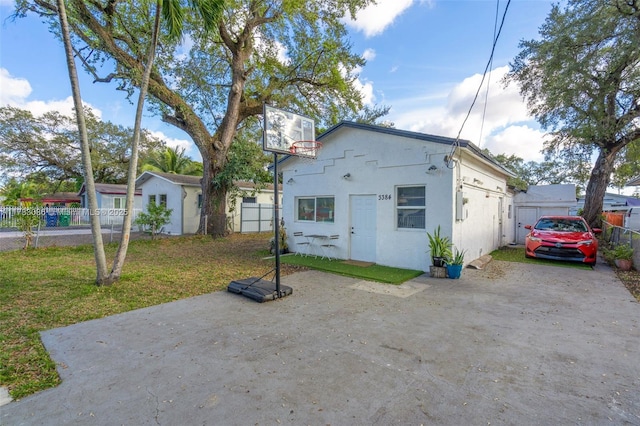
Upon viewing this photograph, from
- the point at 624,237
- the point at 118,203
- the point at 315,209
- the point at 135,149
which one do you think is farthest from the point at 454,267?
the point at 118,203

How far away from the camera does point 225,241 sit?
14.4 metres

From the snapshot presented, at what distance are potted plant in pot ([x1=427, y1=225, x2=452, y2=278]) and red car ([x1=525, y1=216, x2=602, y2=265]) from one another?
4.38m

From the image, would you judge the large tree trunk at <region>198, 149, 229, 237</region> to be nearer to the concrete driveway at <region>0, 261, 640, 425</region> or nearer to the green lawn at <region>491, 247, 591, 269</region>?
the concrete driveway at <region>0, 261, 640, 425</region>

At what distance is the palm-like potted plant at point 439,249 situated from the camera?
7.45m

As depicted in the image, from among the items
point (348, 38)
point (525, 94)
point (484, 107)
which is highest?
point (348, 38)

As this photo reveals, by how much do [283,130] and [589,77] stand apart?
527 inches

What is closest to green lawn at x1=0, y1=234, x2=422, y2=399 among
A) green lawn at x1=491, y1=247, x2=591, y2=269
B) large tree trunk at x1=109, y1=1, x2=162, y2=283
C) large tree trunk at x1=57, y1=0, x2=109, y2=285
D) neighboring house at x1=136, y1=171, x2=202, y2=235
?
large tree trunk at x1=109, y1=1, x2=162, y2=283

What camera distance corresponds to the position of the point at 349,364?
10.8ft

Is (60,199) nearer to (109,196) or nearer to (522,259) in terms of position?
(109,196)

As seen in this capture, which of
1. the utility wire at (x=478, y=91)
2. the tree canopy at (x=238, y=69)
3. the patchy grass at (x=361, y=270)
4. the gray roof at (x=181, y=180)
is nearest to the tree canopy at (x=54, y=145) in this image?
the gray roof at (x=181, y=180)

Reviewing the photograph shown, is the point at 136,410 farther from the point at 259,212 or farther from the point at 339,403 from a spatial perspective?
the point at 259,212

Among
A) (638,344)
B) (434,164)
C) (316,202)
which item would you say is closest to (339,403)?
(638,344)

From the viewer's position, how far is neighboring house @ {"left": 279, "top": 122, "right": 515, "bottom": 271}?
7.78 m

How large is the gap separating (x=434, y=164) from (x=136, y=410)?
24.4 feet
